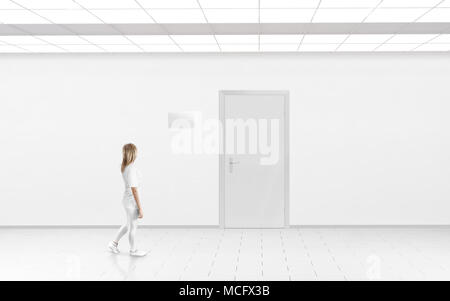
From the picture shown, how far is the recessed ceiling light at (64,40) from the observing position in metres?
6.30

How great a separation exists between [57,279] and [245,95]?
13.2ft

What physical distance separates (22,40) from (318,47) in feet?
12.9

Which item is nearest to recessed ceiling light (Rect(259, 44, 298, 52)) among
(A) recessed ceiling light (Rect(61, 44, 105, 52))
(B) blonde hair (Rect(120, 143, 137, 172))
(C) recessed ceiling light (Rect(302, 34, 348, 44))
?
(C) recessed ceiling light (Rect(302, 34, 348, 44))

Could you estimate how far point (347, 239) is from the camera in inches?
258

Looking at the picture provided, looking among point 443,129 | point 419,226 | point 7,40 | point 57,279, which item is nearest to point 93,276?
point 57,279

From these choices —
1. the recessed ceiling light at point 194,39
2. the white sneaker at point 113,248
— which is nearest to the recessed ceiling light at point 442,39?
the recessed ceiling light at point 194,39
